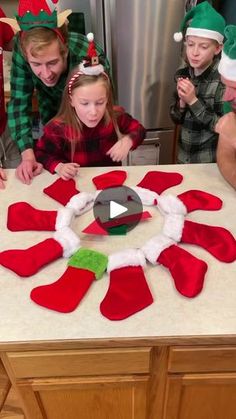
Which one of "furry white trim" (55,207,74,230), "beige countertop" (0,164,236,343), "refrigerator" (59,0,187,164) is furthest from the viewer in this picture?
"refrigerator" (59,0,187,164)

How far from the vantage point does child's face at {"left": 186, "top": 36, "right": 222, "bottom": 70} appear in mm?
1225

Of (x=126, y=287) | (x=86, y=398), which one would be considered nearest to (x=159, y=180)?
(x=126, y=287)

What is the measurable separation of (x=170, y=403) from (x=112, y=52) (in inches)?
57.5

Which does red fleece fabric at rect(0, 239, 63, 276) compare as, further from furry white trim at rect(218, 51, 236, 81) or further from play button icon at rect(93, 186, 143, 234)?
furry white trim at rect(218, 51, 236, 81)

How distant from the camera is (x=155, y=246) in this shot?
87 cm

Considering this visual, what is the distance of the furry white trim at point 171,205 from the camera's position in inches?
38.8

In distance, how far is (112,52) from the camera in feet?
5.69

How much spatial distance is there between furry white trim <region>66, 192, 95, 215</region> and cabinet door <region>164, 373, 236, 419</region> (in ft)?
1.54

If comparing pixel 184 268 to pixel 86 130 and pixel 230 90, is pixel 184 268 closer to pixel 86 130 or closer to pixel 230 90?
pixel 230 90

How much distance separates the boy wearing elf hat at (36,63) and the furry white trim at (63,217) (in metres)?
0.22

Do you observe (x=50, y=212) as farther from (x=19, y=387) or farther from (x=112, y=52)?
(x=112, y=52)

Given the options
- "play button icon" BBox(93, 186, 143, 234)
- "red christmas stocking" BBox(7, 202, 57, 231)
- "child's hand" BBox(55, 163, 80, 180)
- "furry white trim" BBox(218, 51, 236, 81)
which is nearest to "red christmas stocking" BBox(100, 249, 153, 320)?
"play button icon" BBox(93, 186, 143, 234)

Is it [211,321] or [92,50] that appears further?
[92,50]

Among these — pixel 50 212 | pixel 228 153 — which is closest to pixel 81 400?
pixel 50 212
